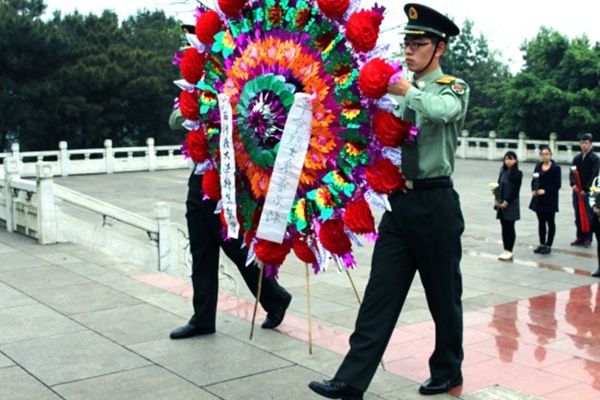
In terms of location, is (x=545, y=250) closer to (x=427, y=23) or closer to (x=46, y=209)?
(x=46, y=209)

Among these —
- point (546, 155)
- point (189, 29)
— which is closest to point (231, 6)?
point (189, 29)

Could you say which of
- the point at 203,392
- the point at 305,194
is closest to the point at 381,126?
the point at 305,194

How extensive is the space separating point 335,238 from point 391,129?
775 millimetres

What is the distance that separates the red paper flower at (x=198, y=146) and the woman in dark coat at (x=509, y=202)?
5241mm

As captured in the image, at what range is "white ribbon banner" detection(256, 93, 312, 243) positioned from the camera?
13.8 feet

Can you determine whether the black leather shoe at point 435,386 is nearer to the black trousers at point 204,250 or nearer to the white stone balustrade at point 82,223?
the black trousers at point 204,250

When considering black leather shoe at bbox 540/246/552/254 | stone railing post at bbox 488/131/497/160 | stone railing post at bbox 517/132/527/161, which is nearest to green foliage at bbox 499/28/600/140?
stone railing post at bbox 488/131/497/160

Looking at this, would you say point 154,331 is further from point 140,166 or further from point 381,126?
point 140,166

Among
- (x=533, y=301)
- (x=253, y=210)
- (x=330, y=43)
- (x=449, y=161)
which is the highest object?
(x=330, y=43)

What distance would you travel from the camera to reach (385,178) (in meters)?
3.91

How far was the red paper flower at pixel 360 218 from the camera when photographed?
400 centimetres

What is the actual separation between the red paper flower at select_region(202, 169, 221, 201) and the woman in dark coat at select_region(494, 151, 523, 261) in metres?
5.24

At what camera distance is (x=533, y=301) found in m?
6.80

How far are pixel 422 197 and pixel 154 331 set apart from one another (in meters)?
2.44
